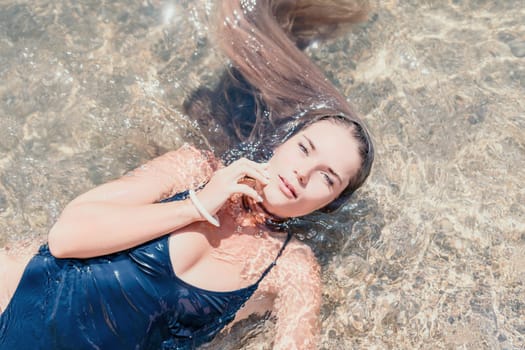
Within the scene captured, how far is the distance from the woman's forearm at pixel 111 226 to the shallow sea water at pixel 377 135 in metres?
0.78

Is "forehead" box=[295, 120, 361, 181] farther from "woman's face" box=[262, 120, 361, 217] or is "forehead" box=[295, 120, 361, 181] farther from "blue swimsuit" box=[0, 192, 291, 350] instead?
"blue swimsuit" box=[0, 192, 291, 350]

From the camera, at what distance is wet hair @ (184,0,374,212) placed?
12.2 ft

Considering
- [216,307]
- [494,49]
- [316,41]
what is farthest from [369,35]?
[216,307]

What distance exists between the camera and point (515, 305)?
12.0 ft

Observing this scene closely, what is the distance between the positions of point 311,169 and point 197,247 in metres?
0.68

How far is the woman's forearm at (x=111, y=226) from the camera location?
2.92 metres

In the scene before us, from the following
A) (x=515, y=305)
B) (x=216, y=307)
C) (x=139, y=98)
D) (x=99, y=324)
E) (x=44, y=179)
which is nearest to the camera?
(x=99, y=324)

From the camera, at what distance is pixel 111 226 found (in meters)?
2.93

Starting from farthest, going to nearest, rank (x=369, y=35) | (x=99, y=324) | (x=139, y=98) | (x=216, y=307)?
(x=369, y=35) < (x=139, y=98) < (x=216, y=307) < (x=99, y=324)

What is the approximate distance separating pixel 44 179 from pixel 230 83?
1.33 meters

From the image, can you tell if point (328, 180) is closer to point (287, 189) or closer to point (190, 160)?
point (287, 189)

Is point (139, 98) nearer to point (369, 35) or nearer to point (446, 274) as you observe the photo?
point (369, 35)

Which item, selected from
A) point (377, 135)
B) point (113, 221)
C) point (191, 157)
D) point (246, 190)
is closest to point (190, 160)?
point (191, 157)

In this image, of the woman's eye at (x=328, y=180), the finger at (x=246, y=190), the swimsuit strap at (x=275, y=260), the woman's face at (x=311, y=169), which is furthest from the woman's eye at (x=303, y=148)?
the swimsuit strap at (x=275, y=260)
